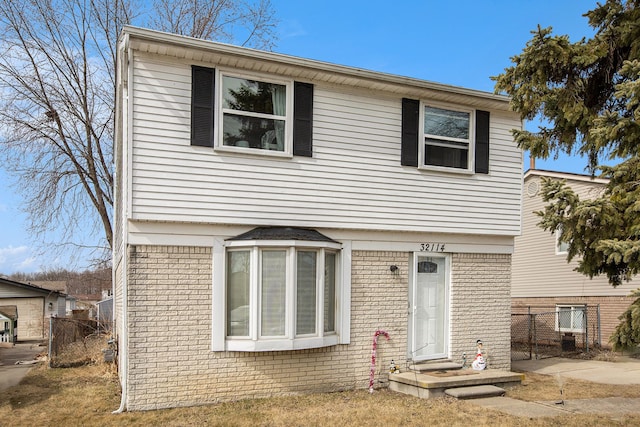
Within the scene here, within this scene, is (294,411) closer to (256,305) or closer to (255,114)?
(256,305)

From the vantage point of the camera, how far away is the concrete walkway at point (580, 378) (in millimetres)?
7730

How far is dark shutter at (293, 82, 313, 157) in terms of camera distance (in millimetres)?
8773

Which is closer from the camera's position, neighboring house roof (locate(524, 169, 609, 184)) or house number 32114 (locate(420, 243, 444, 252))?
house number 32114 (locate(420, 243, 444, 252))

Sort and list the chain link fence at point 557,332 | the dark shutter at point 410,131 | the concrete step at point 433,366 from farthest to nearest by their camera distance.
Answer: the chain link fence at point 557,332 → the dark shutter at point 410,131 → the concrete step at point 433,366

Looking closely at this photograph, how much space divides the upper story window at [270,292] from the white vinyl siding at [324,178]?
50cm

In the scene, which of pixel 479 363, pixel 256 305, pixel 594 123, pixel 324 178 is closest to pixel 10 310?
pixel 256 305

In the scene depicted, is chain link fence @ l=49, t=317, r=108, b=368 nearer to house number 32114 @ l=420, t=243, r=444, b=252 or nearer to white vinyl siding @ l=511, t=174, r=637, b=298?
house number 32114 @ l=420, t=243, r=444, b=252

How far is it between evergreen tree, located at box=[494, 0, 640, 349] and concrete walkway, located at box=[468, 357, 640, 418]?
2.29 metres

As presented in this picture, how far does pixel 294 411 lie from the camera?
7.64m

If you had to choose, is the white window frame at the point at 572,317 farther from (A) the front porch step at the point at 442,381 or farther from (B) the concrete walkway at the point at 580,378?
(A) the front porch step at the point at 442,381

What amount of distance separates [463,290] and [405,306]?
134 cm

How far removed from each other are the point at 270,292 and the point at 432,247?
11.1 ft

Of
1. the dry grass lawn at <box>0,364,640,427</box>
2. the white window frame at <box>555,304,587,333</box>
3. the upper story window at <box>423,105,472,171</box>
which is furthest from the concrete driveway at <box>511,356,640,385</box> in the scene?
the upper story window at <box>423,105,472,171</box>

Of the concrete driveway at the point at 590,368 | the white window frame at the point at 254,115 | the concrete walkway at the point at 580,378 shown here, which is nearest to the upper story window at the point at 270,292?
the white window frame at the point at 254,115
